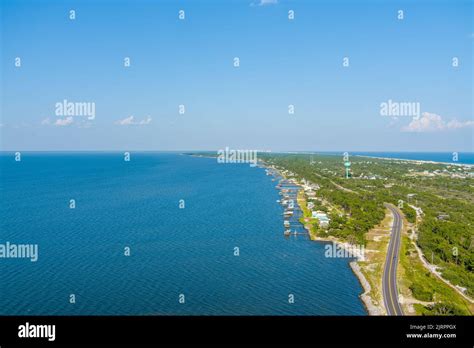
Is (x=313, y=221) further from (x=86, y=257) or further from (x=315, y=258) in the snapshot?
(x=86, y=257)

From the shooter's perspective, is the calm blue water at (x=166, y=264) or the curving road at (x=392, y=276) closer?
the curving road at (x=392, y=276)

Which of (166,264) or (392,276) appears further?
(166,264)

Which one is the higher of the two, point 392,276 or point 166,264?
point 392,276
